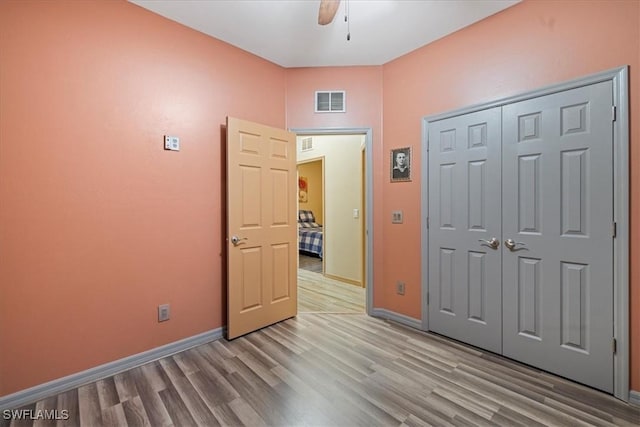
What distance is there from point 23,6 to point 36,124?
700 mm

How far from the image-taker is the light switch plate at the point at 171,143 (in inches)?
91.2

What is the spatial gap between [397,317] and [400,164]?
158cm

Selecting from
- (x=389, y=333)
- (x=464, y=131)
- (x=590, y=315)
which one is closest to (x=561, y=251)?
(x=590, y=315)

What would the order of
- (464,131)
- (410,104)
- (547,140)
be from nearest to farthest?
(547,140)
(464,131)
(410,104)

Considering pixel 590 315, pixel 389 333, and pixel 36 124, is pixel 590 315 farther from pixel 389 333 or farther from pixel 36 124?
pixel 36 124

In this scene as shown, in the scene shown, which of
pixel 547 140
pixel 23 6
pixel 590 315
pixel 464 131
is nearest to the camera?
pixel 23 6

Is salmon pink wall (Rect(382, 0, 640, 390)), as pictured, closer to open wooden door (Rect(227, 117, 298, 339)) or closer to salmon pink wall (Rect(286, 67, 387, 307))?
salmon pink wall (Rect(286, 67, 387, 307))

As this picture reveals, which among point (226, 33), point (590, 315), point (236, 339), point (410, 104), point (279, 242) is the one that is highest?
point (226, 33)

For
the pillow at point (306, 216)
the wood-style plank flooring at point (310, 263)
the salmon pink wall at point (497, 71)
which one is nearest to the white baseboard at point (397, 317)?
the salmon pink wall at point (497, 71)

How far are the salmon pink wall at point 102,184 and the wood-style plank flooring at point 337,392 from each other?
0.35 meters

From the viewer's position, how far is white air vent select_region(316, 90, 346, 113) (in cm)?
309

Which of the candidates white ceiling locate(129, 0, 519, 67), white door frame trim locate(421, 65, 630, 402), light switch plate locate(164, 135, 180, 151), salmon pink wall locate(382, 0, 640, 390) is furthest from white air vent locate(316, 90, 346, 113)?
white door frame trim locate(421, 65, 630, 402)

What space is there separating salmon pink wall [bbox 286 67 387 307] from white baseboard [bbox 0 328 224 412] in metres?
1.85

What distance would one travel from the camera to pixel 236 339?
103 inches
